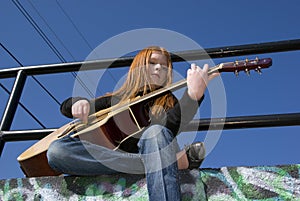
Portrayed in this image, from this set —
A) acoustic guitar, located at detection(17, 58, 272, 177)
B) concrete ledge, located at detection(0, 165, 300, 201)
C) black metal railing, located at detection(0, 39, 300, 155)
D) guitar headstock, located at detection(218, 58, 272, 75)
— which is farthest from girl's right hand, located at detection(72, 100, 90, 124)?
guitar headstock, located at detection(218, 58, 272, 75)

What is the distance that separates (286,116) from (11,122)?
1.18 m

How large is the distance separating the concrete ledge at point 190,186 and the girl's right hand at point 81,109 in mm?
258

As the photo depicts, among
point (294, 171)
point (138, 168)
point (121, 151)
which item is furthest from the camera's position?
point (121, 151)

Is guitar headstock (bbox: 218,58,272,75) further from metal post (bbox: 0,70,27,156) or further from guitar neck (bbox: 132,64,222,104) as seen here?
metal post (bbox: 0,70,27,156)

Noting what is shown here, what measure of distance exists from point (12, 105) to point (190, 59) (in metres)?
0.83

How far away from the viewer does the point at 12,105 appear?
190 cm

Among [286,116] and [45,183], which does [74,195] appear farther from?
[286,116]

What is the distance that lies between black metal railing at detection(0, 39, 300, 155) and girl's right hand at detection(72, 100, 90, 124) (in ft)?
0.48

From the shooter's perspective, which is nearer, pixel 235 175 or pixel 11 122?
pixel 235 175

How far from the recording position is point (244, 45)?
1764 millimetres

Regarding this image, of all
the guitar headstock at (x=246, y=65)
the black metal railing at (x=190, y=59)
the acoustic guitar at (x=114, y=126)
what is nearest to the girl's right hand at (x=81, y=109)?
the acoustic guitar at (x=114, y=126)

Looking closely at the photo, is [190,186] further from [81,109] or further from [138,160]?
[81,109]

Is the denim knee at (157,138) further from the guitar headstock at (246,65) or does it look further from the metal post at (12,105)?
the metal post at (12,105)

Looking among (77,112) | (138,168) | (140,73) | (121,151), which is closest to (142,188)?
(138,168)
